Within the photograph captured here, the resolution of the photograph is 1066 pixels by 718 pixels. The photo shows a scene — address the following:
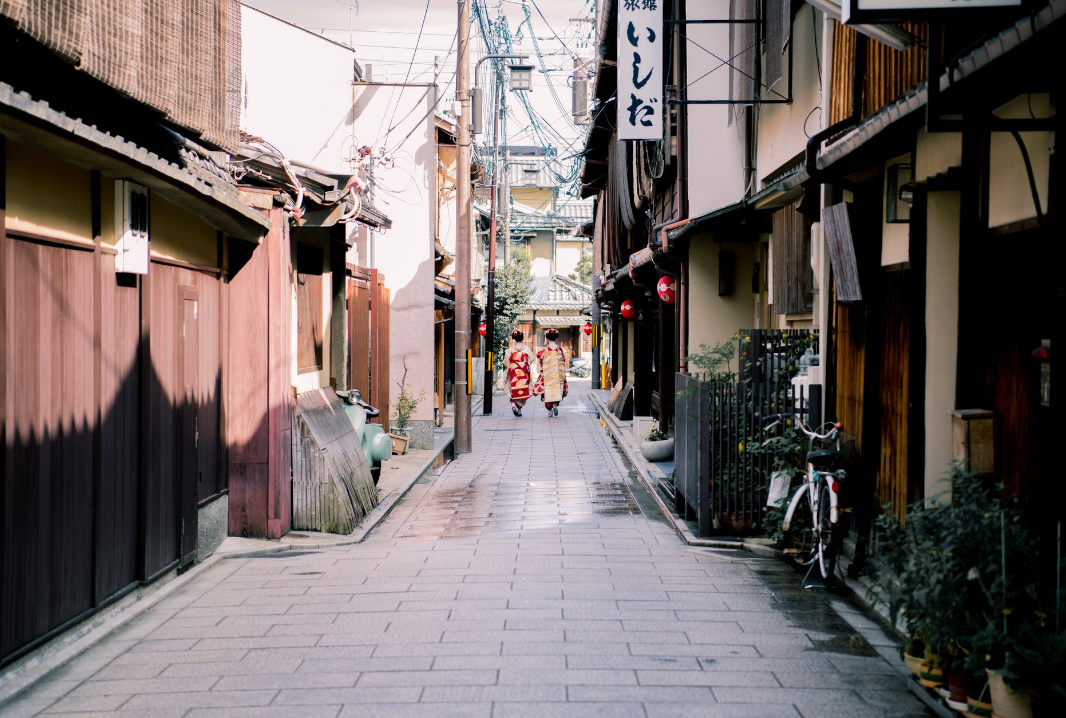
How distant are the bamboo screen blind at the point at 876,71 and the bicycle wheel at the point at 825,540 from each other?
3.49 metres

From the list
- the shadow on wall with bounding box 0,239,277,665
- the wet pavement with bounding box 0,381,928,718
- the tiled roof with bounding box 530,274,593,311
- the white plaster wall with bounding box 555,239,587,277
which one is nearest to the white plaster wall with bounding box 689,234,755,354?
the wet pavement with bounding box 0,381,928,718

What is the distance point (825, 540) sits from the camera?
9.09 m

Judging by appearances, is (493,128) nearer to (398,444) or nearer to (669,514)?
(398,444)

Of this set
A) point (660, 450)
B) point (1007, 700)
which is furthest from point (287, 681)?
point (660, 450)

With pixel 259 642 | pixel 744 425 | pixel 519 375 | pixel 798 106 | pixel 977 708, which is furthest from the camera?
pixel 519 375

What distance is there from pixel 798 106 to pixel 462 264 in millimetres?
10296

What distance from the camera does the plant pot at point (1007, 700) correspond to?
4930 mm

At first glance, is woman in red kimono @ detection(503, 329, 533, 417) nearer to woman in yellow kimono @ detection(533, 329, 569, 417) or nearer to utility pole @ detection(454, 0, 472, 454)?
woman in yellow kimono @ detection(533, 329, 569, 417)

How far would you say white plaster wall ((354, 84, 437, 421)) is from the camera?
71.8 feet

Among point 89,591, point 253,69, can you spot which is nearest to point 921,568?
point 89,591

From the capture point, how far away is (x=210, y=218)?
33.2 ft

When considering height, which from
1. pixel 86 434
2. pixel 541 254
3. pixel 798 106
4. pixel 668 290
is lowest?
pixel 86 434

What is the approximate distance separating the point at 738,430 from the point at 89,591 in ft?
22.3

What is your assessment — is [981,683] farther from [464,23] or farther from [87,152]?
[464,23]
